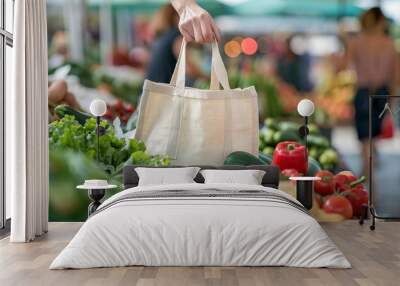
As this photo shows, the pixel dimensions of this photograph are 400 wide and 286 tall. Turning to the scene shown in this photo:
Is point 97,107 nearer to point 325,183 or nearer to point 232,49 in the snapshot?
point 232,49

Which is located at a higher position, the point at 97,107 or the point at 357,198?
the point at 97,107

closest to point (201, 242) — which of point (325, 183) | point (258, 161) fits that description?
point (258, 161)

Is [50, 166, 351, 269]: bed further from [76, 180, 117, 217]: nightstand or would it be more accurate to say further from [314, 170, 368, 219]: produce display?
[314, 170, 368, 219]: produce display

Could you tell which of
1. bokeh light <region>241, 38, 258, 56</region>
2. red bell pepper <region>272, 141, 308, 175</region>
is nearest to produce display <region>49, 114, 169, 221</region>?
red bell pepper <region>272, 141, 308, 175</region>

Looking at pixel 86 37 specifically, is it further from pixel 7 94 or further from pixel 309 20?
pixel 309 20

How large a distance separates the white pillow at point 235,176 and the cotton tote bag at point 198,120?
40cm

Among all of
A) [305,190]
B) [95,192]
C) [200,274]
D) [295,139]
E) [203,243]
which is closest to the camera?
[200,274]

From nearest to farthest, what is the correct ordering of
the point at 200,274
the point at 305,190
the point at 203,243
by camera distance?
the point at 200,274, the point at 203,243, the point at 305,190

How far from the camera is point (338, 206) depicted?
6801mm

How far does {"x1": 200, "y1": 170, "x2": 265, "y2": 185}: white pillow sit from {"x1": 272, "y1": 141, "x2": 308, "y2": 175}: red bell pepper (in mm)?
603

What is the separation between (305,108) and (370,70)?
3.07ft

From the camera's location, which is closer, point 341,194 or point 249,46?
point 341,194

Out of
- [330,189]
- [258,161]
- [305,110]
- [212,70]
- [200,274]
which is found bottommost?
[200,274]

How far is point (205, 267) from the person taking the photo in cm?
435
